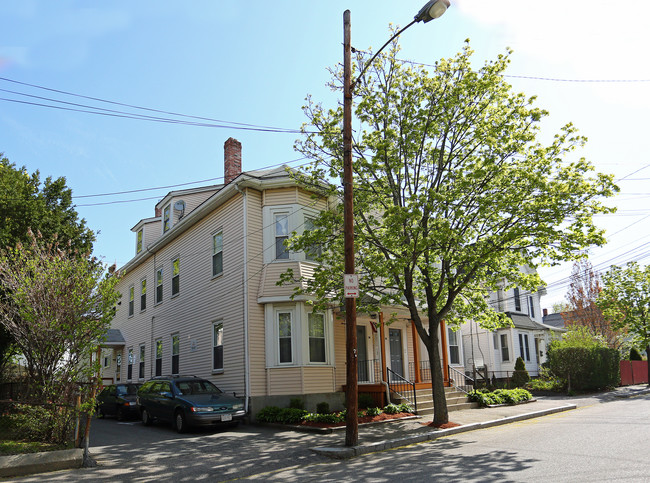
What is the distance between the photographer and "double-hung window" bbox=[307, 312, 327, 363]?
16.7 meters

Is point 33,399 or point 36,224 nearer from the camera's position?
point 33,399

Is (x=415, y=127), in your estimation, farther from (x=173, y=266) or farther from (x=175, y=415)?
(x=173, y=266)

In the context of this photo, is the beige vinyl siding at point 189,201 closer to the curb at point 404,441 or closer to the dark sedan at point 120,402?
the dark sedan at point 120,402

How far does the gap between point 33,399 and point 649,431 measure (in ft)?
42.6

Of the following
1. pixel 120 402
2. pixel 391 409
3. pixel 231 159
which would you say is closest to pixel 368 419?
pixel 391 409

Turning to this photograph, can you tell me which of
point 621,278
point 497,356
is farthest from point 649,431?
point 497,356

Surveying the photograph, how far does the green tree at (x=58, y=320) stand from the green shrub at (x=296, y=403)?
6670mm

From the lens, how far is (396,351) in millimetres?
19984

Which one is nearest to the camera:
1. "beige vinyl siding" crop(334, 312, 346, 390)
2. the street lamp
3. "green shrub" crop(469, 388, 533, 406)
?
the street lamp

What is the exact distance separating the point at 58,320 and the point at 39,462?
2644 millimetres

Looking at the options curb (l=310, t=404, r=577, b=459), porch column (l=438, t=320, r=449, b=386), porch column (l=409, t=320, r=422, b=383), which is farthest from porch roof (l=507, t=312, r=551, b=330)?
curb (l=310, t=404, r=577, b=459)

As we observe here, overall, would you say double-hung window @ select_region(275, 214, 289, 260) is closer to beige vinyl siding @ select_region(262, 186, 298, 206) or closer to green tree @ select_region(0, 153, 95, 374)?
beige vinyl siding @ select_region(262, 186, 298, 206)

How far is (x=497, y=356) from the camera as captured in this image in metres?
32.7

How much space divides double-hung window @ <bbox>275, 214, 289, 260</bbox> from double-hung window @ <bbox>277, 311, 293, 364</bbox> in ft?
6.46
